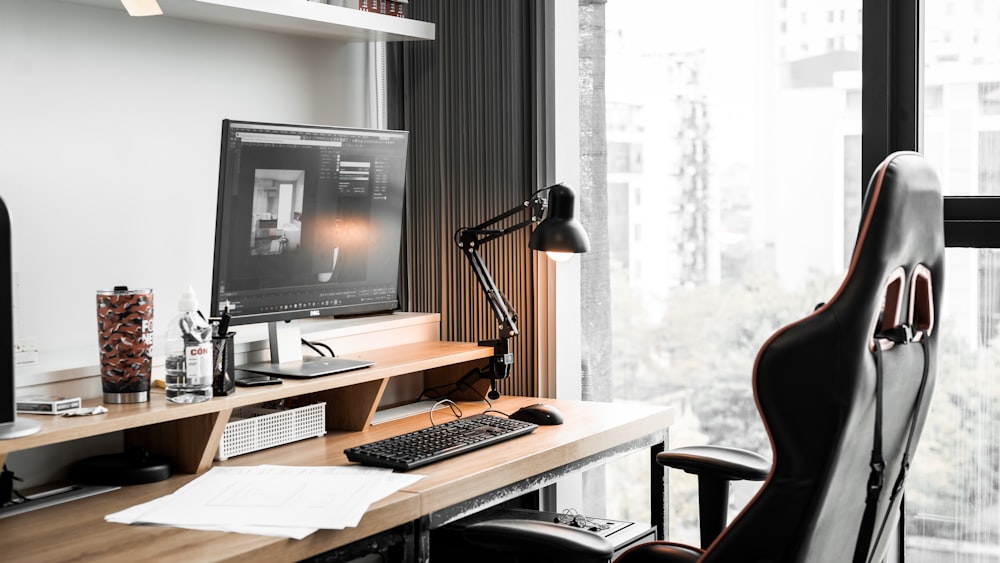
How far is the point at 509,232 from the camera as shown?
8.76ft

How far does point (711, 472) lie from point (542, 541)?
1.90ft

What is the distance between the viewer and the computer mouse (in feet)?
7.93

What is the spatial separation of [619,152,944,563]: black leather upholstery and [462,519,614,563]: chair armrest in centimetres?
22

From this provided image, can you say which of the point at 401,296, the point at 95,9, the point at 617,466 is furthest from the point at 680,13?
the point at 95,9

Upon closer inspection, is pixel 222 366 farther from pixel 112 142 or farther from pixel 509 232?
pixel 509 232

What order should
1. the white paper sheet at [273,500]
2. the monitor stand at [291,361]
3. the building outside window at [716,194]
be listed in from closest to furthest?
1. the white paper sheet at [273,500]
2. the monitor stand at [291,361]
3. the building outside window at [716,194]

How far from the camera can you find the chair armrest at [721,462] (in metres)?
2.05

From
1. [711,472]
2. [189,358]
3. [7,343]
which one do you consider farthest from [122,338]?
[711,472]

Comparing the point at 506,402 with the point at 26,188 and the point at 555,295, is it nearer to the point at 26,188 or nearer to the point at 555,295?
the point at 555,295

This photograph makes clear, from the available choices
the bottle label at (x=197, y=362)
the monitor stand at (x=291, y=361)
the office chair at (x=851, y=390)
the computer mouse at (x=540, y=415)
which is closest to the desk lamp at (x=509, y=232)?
the computer mouse at (x=540, y=415)

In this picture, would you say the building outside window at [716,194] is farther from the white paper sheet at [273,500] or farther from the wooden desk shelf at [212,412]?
the white paper sheet at [273,500]

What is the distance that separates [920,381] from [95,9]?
178 centimetres

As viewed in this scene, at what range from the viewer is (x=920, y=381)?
5.03ft

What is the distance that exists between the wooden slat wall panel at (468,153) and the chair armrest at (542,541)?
114 centimetres
